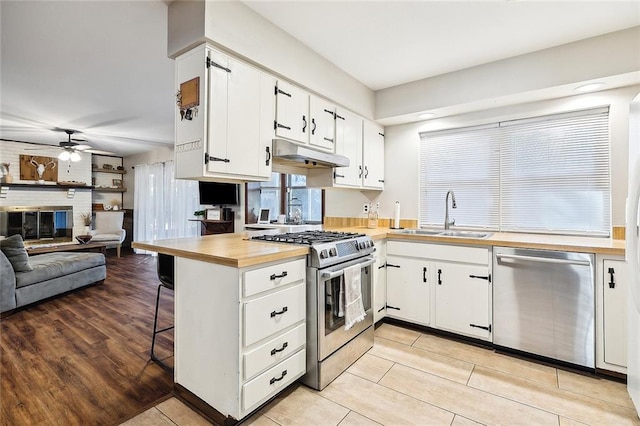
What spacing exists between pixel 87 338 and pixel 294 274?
225 centimetres

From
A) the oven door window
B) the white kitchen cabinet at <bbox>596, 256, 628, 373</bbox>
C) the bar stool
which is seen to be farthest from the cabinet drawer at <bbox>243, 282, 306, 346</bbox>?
the white kitchen cabinet at <bbox>596, 256, 628, 373</bbox>

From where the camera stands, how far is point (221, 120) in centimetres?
195

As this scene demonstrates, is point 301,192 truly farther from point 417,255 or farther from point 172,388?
point 172,388

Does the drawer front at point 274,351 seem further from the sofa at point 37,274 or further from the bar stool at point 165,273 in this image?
the sofa at point 37,274

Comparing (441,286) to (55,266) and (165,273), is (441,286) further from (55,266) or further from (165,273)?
(55,266)

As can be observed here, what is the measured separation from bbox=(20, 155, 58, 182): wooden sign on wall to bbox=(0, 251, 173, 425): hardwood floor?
4.21 metres

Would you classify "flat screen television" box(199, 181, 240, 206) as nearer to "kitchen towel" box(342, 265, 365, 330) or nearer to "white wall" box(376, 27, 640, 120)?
"white wall" box(376, 27, 640, 120)

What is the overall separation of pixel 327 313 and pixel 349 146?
1.76 metres

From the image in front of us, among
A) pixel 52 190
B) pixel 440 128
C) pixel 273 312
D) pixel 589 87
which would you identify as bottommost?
pixel 273 312

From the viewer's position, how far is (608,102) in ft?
8.32

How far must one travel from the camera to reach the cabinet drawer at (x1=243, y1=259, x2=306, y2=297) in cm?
160

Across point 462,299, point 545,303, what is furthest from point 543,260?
point 462,299

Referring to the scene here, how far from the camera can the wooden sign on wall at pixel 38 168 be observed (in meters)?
6.50

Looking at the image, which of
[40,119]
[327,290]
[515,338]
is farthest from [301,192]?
[40,119]
